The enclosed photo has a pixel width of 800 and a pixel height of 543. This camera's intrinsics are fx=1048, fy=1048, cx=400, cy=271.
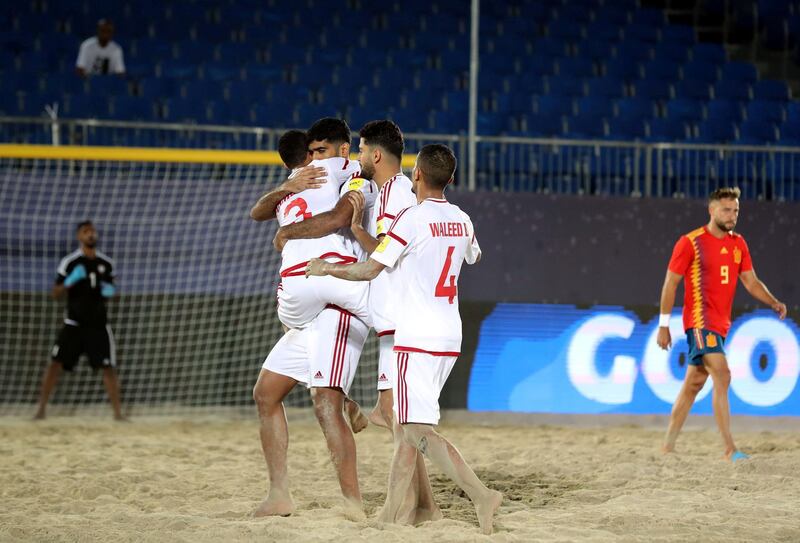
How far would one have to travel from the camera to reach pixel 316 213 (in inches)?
231

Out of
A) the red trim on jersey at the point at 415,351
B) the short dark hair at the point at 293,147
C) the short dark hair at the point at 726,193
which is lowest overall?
the red trim on jersey at the point at 415,351

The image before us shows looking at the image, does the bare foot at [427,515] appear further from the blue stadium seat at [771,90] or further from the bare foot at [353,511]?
the blue stadium seat at [771,90]

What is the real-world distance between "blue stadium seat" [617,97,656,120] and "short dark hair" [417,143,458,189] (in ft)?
32.5

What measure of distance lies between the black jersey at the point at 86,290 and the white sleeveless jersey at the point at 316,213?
580 cm

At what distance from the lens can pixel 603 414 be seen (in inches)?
444

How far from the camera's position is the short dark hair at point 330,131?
6070mm

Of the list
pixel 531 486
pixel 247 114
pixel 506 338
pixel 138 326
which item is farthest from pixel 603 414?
pixel 247 114

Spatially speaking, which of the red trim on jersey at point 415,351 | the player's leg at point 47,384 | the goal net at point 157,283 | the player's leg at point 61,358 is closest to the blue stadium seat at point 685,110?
the goal net at point 157,283

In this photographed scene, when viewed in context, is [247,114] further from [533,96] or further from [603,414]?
[603,414]

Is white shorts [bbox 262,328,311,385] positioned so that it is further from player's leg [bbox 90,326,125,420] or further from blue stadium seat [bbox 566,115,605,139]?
blue stadium seat [bbox 566,115,605,139]

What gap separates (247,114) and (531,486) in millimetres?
8391

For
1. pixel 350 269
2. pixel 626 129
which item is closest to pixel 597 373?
pixel 626 129

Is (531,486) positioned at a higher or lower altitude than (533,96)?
lower

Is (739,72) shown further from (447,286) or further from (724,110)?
(447,286)
